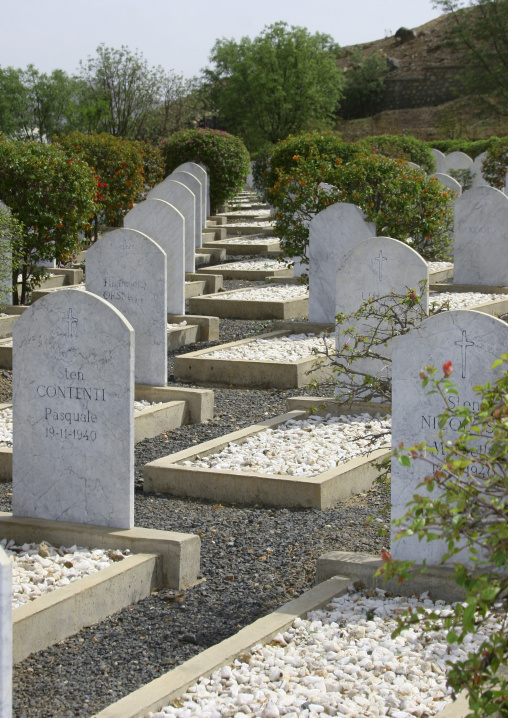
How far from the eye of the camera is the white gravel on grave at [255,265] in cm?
1546

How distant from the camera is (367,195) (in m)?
11.6

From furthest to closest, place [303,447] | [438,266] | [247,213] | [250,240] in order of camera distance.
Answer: [247,213] < [250,240] < [438,266] < [303,447]

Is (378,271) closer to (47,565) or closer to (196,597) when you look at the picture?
(196,597)

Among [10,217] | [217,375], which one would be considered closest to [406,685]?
[217,375]

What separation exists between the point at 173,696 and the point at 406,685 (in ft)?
2.71

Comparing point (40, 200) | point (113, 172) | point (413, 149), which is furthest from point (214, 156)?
point (40, 200)

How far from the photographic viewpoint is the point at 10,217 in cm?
1029

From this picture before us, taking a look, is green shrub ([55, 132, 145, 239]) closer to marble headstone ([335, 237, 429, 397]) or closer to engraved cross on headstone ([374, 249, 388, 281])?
marble headstone ([335, 237, 429, 397])

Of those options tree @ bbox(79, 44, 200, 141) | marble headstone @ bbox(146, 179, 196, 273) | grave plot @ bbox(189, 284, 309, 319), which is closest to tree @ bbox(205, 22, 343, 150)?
tree @ bbox(79, 44, 200, 141)

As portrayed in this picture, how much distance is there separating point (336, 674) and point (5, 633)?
1523mm

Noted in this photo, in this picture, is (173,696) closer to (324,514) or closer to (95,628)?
(95,628)

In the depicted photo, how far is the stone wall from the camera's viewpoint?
58.4 metres

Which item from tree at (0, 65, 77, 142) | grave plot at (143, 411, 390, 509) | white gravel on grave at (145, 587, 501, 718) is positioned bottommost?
white gravel on grave at (145, 587, 501, 718)

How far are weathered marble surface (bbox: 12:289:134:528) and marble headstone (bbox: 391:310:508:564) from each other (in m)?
1.35
